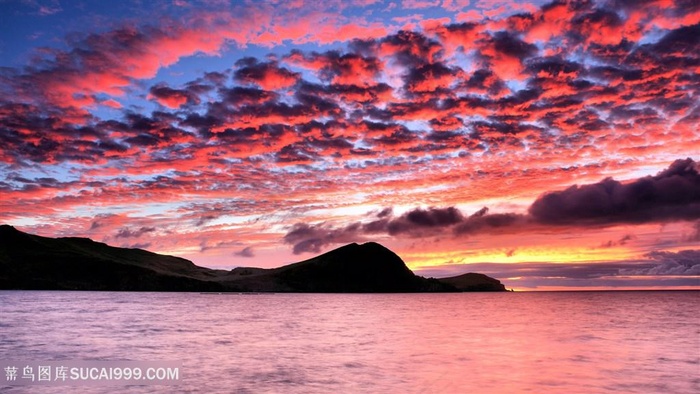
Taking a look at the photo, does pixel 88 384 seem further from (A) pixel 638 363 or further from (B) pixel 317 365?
(A) pixel 638 363

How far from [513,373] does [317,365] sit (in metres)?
12.2

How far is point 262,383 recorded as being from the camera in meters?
26.4

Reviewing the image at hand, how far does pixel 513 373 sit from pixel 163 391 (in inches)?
781

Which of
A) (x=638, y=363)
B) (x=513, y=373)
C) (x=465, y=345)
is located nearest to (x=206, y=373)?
(x=513, y=373)

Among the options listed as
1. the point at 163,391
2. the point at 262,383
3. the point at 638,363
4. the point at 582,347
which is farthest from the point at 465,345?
the point at 163,391

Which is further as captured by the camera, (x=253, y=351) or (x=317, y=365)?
(x=253, y=351)

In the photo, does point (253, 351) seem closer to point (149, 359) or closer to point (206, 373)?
point (149, 359)

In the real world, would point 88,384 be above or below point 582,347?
above

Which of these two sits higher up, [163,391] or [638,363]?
[163,391]

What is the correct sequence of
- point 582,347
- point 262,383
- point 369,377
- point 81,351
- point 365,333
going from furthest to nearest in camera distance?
point 365,333 → point 582,347 → point 81,351 → point 369,377 → point 262,383

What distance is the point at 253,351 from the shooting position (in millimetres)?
40094

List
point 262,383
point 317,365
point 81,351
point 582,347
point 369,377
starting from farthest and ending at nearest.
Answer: point 582,347, point 81,351, point 317,365, point 369,377, point 262,383

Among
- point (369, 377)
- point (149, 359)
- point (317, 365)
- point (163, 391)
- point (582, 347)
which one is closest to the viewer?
point (163, 391)

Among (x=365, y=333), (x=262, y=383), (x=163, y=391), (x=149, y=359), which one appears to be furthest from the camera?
(x=365, y=333)
